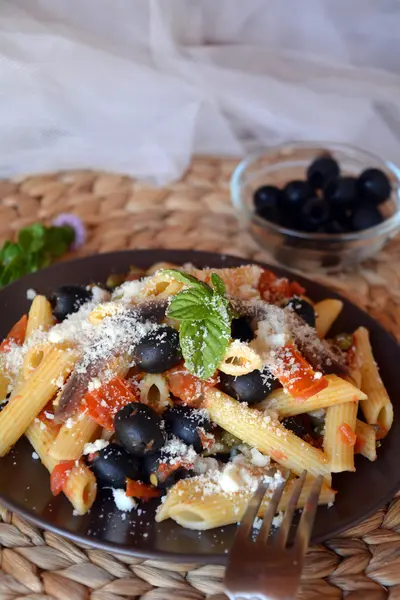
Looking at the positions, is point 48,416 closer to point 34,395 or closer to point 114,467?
point 34,395

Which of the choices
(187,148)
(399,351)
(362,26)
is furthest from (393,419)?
(362,26)

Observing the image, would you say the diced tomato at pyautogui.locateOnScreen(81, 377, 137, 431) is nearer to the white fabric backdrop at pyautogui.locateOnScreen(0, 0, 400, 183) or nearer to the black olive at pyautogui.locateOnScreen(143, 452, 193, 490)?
the black olive at pyautogui.locateOnScreen(143, 452, 193, 490)

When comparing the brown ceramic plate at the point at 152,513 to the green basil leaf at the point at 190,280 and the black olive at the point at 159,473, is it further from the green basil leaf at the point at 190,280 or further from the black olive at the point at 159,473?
the green basil leaf at the point at 190,280

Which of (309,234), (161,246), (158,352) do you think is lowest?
(161,246)

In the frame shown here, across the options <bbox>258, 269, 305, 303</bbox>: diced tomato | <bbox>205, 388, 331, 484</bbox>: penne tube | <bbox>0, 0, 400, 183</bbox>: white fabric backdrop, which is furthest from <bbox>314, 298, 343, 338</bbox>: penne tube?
<bbox>0, 0, 400, 183</bbox>: white fabric backdrop

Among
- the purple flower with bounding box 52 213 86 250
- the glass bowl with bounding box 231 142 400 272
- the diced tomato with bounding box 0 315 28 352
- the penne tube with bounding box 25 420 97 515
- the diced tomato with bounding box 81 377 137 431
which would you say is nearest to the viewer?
the penne tube with bounding box 25 420 97 515

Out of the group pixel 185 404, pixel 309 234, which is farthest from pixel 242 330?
pixel 309 234

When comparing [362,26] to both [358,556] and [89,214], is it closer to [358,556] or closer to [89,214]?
[89,214]
